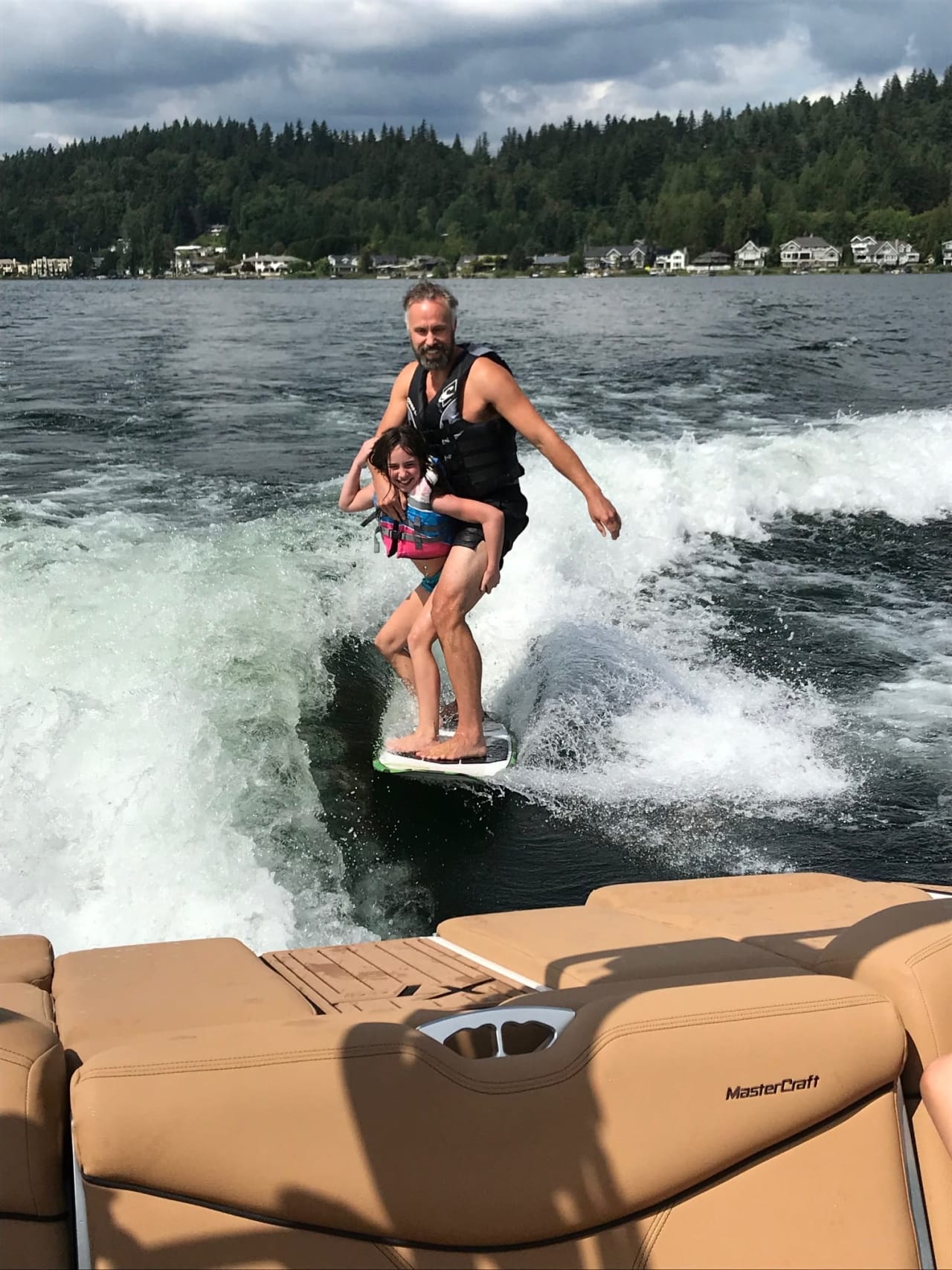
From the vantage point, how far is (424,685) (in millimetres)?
5812

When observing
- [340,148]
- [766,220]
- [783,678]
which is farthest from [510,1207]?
[340,148]

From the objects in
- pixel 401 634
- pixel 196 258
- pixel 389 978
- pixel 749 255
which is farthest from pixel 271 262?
pixel 389 978

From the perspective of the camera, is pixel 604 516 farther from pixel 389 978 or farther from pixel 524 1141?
pixel 524 1141

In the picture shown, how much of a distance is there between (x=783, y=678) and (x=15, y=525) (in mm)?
5317

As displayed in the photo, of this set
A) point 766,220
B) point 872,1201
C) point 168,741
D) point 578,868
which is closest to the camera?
point 872,1201

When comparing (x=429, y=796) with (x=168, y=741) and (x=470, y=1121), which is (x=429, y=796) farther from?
(x=470, y=1121)

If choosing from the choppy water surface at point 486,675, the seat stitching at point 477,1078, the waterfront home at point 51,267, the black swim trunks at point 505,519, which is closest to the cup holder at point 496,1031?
the seat stitching at point 477,1078

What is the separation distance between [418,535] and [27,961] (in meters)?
3.12

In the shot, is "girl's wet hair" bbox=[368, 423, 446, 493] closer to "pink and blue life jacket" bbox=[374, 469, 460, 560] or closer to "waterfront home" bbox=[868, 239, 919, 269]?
→ "pink and blue life jacket" bbox=[374, 469, 460, 560]

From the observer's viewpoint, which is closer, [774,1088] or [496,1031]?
[774,1088]

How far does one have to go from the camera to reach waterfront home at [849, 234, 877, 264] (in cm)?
10975

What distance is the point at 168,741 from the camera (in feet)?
17.6

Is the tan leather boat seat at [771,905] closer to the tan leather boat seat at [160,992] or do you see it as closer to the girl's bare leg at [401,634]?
the tan leather boat seat at [160,992]

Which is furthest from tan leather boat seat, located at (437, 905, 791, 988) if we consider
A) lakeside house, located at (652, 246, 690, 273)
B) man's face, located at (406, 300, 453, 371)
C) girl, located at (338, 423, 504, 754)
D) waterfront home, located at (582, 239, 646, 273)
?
lakeside house, located at (652, 246, 690, 273)
